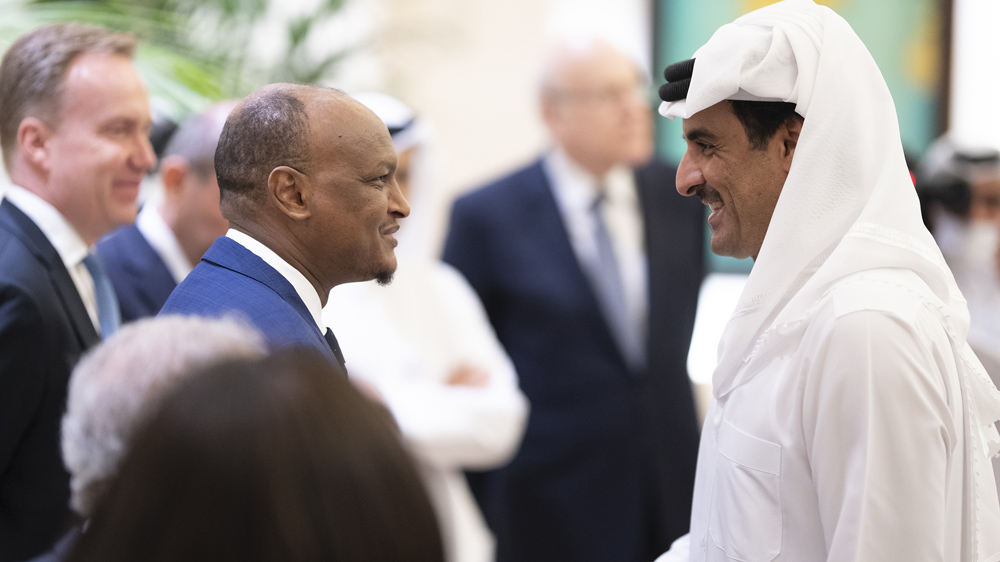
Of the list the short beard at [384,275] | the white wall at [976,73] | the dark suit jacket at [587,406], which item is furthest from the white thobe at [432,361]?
the white wall at [976,73]

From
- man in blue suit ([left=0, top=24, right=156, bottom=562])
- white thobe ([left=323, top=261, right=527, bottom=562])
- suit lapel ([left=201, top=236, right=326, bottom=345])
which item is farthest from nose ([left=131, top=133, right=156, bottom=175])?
white thobe ([left=323, top=261, right=527, bottom=562])

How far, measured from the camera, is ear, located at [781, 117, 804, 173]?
1.74m

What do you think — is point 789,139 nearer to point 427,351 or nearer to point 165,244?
point 165,244

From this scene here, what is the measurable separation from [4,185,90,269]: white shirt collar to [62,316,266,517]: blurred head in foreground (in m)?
1.09

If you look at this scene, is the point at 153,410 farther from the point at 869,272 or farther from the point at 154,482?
the point at 869,272

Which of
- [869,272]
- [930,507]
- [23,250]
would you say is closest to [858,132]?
[869,272]

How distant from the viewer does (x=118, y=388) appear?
43.6 inches

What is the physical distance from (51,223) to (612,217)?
7.89 feet

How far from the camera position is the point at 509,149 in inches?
232

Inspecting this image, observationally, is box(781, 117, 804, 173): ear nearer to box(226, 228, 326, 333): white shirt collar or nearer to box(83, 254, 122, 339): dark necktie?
box(226, 228, 326, 333): white shirt collar

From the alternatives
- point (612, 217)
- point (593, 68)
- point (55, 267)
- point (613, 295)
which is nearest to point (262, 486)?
point (55, 267)

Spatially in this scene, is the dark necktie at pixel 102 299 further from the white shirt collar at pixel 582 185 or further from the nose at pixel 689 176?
the white shirt collar at pixel 582 185

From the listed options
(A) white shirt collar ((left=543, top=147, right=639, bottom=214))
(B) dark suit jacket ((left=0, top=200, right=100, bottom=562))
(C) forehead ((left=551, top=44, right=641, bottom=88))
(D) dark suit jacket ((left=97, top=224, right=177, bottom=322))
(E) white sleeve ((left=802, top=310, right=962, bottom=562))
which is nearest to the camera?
(E) white sleeve ((left=802, top=310, right=962, bottom=562))

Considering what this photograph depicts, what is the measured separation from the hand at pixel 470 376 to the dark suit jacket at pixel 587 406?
0.38m
